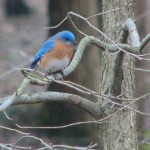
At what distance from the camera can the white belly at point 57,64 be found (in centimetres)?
707

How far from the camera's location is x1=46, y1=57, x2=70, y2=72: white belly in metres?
7.07

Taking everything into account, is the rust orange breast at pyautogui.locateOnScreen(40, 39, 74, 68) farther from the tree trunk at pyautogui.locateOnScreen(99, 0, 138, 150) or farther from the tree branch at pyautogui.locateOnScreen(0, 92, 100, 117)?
the tree branch at pyautogui.locateOnScreen(0, 92, 100, 117)

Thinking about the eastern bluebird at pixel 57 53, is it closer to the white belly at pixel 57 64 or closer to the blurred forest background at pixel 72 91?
the white belly at pixel 57 64

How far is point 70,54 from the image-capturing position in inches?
285

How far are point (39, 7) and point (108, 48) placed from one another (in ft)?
66.2

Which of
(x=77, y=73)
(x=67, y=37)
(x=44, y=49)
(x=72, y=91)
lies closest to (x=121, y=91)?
(x=67, y=37)

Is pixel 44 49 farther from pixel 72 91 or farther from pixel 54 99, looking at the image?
pixel 72 91

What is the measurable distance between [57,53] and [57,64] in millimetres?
178

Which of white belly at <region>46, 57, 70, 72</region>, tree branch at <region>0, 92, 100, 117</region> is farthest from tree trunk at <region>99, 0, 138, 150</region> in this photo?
white belly at <region>46, 57, 70, 72</region>

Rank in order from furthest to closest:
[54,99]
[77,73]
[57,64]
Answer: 1. [77,73]
2. [57,64]
3. [54,99]

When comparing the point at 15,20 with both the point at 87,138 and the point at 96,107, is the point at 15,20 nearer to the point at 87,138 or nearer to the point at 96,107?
the point at 87,138

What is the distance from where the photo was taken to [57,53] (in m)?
7.23

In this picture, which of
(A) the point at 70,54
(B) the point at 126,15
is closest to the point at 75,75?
(A) the point at 70,54

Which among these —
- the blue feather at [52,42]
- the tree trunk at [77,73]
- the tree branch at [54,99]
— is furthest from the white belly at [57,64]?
the tree trunk at [77,73]
